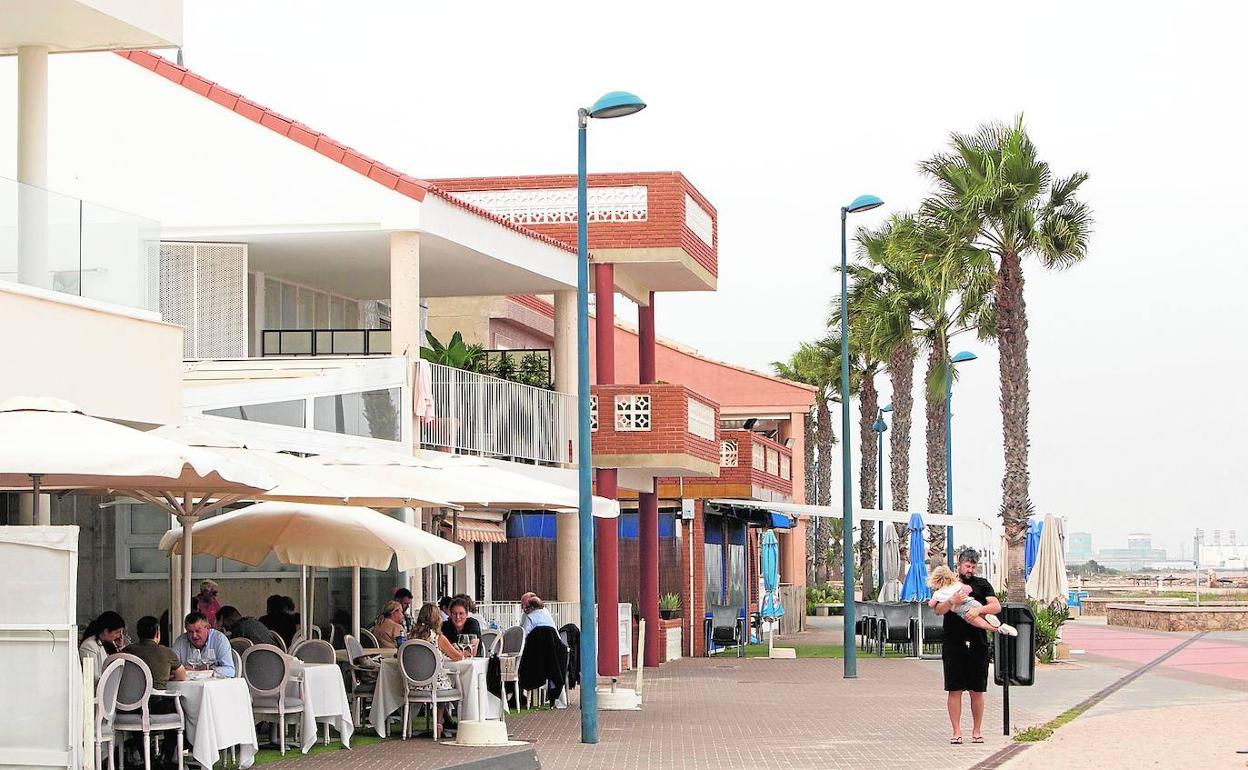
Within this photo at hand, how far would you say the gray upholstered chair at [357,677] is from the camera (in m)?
18.3

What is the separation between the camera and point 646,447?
29234 mm

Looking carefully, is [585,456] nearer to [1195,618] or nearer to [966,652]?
[966,652]

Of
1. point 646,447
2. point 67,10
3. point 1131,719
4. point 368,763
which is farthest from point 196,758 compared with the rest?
point 646,447

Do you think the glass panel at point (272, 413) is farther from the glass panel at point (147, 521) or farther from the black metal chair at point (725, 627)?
the black metal chair at point (725, 627)

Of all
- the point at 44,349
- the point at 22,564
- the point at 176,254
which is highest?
the point at 176,254

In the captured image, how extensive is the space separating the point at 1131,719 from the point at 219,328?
12.5m

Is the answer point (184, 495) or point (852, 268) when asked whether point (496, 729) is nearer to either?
point (184, 495)

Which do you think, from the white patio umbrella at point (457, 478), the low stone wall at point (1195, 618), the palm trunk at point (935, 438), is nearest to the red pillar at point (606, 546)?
the white patio umbrella at point (457, 478)

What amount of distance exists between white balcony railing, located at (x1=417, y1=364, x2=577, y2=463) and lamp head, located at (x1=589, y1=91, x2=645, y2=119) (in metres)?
6.64

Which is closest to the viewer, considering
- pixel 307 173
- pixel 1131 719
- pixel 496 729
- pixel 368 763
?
pixel 368 763

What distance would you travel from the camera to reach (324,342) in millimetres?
28953

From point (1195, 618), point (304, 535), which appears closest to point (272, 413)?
point (304, 535)

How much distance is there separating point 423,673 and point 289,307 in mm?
11829

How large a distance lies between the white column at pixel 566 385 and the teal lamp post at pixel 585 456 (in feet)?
31.2
